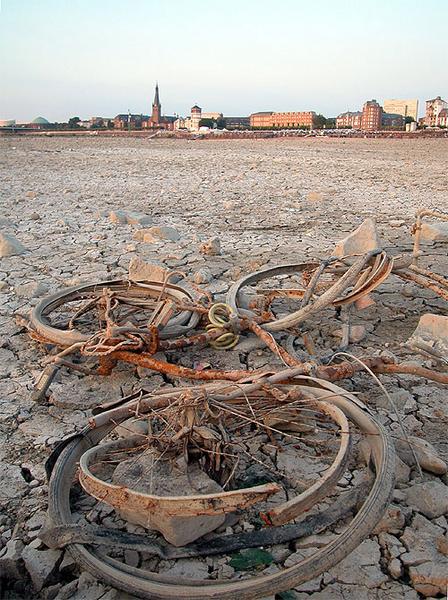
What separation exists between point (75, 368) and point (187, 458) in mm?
1046

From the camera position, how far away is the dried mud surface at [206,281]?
163cm

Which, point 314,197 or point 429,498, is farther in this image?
point 314,197

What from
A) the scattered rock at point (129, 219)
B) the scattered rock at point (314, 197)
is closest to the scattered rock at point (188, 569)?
the scattered rock at point (129, 219)

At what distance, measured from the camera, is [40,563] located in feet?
5.38

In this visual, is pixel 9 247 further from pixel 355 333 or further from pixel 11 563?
pixel 11 563

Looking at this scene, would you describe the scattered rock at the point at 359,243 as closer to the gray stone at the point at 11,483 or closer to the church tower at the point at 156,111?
the gray stone at the point at 11,483

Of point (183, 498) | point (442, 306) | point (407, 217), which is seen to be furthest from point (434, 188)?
point (183, 498)

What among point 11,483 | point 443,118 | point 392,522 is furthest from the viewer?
point 443,118

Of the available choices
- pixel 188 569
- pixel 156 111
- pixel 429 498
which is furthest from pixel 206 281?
pixel 156 111

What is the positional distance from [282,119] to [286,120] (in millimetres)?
985

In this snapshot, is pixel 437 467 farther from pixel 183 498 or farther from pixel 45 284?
pixel 45 284

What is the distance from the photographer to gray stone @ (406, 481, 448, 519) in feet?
5.97

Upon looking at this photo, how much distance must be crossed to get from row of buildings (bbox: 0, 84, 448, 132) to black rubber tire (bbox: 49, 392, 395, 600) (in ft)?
206

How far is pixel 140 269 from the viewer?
3998 millimetres
